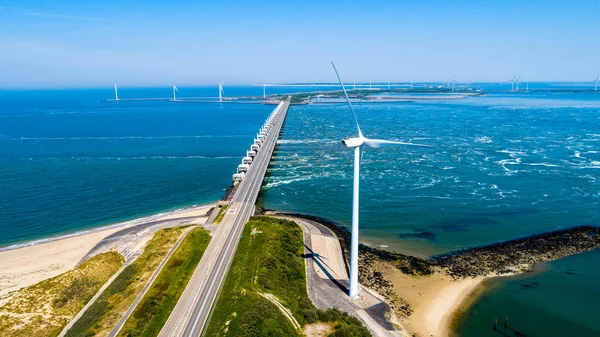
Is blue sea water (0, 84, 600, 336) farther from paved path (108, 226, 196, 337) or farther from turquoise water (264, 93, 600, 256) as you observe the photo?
paved path (108, 226, 196, 337)

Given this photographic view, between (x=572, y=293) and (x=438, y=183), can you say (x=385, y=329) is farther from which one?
(x=438, y=183)

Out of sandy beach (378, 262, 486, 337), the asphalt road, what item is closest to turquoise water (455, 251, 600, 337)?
sandy beach (378, 262, 486, 337)

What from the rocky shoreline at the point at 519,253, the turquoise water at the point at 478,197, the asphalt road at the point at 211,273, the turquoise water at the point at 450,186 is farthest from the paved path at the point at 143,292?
the rocky shoreline at the point at 519,253

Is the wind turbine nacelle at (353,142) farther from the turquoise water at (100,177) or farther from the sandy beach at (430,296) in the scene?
the turquoise water at (100,177)

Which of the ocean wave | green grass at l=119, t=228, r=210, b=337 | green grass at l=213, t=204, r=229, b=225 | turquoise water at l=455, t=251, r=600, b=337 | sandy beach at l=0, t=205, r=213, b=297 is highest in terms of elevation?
the ocean wave

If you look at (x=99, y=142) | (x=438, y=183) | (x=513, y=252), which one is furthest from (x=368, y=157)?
(x=99, y=142)

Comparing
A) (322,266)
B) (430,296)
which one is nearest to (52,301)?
(322,266)
